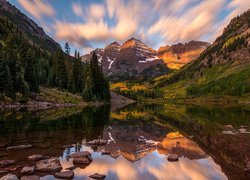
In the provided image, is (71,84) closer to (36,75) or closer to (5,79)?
(36,75)

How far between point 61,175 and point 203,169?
10469 millimetres

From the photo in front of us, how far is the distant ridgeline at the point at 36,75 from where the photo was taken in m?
92.4

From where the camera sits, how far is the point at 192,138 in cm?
3634

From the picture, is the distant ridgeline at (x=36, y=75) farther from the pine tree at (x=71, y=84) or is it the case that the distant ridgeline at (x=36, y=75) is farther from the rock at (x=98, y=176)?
the rock at (x=98, y=176)

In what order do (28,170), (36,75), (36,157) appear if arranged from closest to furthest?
(28,170)
(36,157)
(36,75)

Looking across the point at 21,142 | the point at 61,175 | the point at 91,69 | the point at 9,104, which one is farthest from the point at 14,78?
the point at 61,175

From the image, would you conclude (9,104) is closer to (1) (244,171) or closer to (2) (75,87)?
(2) (75,87)

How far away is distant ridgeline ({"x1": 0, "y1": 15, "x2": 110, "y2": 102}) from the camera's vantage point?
303ft

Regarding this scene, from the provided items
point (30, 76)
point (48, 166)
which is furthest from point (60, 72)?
point (48, 166)

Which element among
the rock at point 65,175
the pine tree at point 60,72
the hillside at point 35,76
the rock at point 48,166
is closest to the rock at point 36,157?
the rock at point 48,166

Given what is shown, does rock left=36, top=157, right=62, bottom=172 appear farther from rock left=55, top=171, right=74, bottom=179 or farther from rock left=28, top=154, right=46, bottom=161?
rock left=28, top=154, right=46, bottom=161

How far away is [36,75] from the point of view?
11444 cm

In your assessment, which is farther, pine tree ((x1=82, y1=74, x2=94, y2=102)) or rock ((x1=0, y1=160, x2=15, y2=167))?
pine tree ((x1=82, y1=74, x2=94, y2=102))

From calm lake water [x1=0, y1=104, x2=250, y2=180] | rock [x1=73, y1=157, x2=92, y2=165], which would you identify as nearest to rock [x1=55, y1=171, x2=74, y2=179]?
calm lake water [x1=0, y1=104, x2=250, y2=180]
